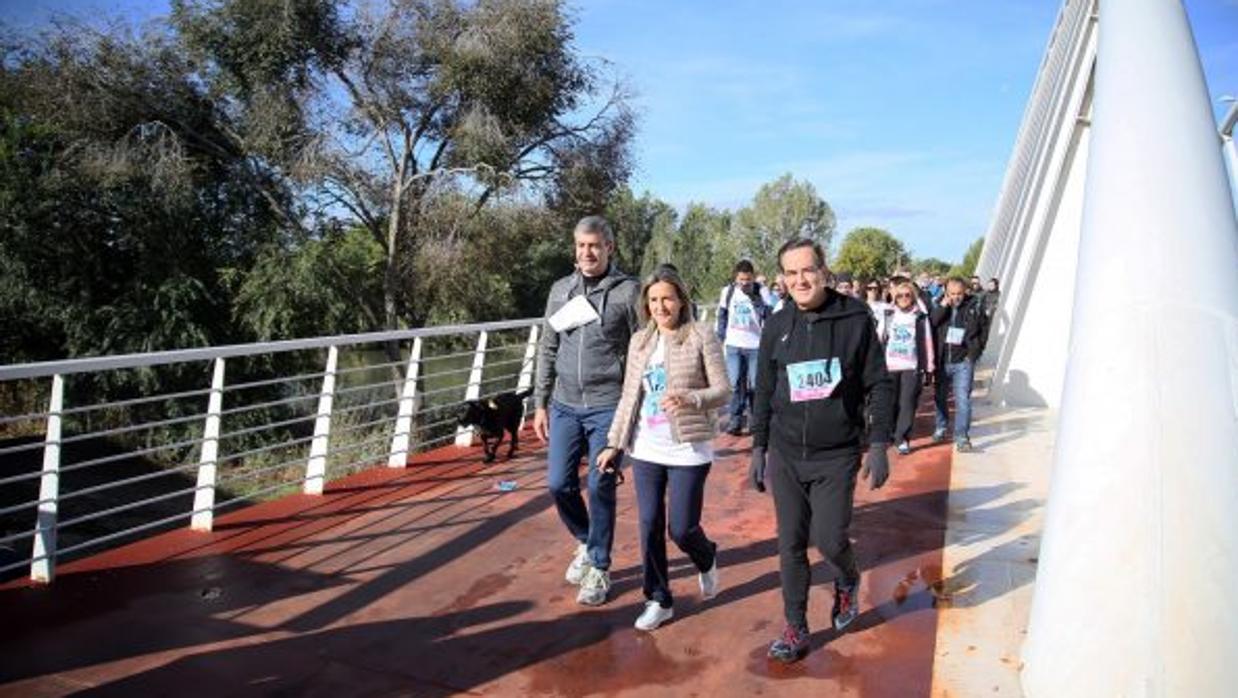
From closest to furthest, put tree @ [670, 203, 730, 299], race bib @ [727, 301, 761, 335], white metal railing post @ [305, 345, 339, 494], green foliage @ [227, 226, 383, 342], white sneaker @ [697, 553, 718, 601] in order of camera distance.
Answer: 1. white sneaker @ [697, 553, 718, 601]
2. white metal railing post @ [305, 345, 339, 494]
3. race bib @ [727, 301, 761, 335]
4. green foliage @ [227, 226, 383, 342]
5. tree @ [670, 203, 730, 299]

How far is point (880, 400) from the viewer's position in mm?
3436

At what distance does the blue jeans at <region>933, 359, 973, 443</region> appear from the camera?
785 centimetres

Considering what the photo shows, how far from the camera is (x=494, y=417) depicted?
7.21m

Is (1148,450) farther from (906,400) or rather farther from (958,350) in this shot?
(958,350)

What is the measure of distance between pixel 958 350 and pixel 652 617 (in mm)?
5601

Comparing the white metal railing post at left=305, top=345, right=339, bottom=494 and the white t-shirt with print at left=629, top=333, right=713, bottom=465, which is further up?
the white t-shirt with print at left=629, top=333, right=713, bottom=465

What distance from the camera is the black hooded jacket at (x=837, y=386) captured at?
3434 mm

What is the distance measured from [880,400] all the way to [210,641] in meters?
3.02

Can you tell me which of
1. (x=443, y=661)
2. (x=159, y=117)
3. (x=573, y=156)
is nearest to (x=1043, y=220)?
(x=443, y=661)

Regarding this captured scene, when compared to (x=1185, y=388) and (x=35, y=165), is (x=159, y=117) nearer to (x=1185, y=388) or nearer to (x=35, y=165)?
(x=35, y=165)

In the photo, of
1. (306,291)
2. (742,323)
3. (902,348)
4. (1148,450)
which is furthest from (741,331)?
(306,291)

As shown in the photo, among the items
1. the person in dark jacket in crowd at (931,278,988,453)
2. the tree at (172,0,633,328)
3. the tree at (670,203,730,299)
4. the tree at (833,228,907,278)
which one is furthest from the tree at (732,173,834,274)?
the person in dark jacket in crowd at (931,278,988,453)

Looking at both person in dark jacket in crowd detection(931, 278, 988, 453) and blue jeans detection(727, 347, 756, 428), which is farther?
blue jeans detection(727, 347, 756, 428)

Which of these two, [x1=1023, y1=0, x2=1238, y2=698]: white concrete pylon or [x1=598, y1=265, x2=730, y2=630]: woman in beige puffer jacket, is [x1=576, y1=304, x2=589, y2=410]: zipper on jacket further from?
[x1=1023, y1=0, x2=1238, y2=698]: white concrete pylon
